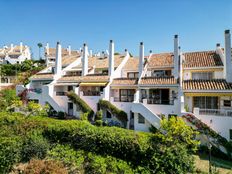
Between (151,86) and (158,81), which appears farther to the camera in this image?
(158,81)

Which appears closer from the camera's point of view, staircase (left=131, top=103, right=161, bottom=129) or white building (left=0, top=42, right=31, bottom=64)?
staircase (left=131, top=103, right=161, bottom=129)

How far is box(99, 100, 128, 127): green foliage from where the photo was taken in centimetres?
3803

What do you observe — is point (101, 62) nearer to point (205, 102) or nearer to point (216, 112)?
point (205, 102)

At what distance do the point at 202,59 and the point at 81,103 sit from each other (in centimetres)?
2597

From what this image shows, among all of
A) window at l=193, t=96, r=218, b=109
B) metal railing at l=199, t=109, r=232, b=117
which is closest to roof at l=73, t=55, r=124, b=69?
window at l=193, t=96, r=218, b=109

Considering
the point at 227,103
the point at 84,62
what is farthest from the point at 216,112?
the point at 84,62

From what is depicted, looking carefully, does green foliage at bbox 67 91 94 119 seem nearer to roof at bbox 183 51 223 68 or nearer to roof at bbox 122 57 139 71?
roof at bbox 122 57 139 71

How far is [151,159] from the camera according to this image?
843 inches

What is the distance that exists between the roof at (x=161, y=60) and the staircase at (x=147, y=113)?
36.0 ft

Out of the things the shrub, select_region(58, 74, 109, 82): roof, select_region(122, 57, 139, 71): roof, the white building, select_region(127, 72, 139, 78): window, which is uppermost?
the white building

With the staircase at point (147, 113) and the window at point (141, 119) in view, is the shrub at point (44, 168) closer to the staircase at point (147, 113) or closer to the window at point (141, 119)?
the staircase at point (147, 113)

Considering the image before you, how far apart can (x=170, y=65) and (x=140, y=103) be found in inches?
433

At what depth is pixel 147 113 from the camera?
34031mm

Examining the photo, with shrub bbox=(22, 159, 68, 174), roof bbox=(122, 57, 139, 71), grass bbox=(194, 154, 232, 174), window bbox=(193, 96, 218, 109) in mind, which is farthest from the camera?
roof bbox=(122, 57, 139, 71)
